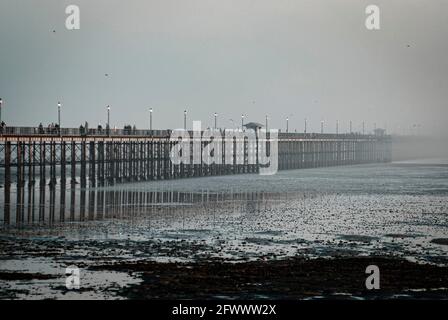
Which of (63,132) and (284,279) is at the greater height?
(63,132)

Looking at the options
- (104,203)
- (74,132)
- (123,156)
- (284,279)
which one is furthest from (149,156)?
(284,279)

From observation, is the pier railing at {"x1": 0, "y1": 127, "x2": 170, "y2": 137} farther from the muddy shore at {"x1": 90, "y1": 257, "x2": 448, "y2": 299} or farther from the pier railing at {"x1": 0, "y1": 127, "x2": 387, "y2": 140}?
the muddy shore at {"x1": 90, "y1": 257, "x2": 448, "y2": 299}

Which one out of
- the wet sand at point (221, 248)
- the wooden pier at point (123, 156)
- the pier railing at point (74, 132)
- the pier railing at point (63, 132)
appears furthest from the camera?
the wooden pier at point (123, 156)

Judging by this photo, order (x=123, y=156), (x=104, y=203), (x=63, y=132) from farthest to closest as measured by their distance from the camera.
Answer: (x=123, y=156), (x=63, y=132), (x=104, y=203)

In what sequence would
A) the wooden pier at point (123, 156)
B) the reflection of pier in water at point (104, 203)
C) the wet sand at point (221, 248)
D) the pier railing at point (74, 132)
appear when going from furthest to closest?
the wooden pier at point (123, 156)
the pier railing at point (74, 132)
the reflection of pier in water at point (104, 203)
the wet sand at point (221, 248)

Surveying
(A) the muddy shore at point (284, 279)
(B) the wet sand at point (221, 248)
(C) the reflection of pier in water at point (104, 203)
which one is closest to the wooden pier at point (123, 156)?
(C) the reflection of pier in water at point (104, 203)

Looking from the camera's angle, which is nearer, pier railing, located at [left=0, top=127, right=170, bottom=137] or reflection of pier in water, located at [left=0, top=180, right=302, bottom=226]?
reflection of pier in water, located at [left=0, top=180, right=302, bottom=226]

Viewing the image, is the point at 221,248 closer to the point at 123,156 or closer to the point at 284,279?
the point at 284,279

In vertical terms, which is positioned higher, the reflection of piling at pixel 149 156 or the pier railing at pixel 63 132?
the pier railing at pixel 63 132

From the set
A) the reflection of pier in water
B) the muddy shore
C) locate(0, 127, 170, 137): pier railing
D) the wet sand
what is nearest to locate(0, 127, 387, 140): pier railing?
locate(0, 127, 170, 137): pier railing

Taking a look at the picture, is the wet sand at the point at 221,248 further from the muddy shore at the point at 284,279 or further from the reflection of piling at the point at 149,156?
the reflection of piling at the point at 149,156

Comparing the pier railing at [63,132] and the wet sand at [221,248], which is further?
the pier railing at [63,132]

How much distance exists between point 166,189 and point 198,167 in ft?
97.9
